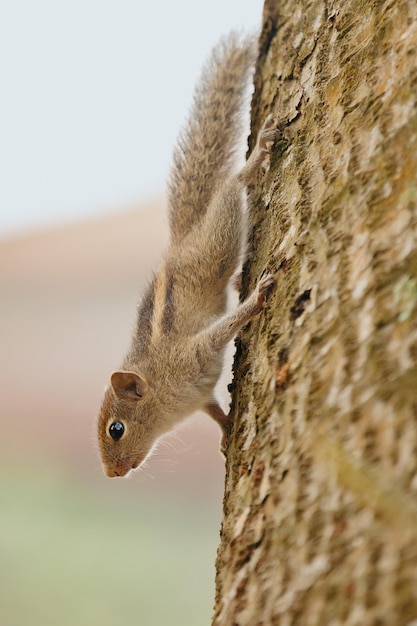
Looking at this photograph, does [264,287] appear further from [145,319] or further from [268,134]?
[145,319]

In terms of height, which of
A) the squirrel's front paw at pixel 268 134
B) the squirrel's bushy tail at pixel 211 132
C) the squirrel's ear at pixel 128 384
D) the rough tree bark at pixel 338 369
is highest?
the squirrel's bushy tail at pixel 211 132

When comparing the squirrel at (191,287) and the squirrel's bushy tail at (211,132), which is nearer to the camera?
the squirrel at (191,287)

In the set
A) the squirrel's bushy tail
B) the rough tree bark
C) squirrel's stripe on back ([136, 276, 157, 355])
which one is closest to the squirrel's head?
squirrel's stripe on back ([136, 276, 157, 355])

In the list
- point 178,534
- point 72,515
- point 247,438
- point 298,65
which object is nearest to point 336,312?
point 247,438

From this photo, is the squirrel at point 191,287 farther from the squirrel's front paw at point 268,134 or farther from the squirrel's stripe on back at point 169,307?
the squirrel's front paw at point 268,134

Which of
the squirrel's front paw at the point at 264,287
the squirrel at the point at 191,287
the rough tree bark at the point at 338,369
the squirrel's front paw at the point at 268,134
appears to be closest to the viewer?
the rough tree bark at the point at 338,369

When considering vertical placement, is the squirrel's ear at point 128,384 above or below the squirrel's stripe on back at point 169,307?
below

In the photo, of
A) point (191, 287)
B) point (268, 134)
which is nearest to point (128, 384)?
point (191, 287)

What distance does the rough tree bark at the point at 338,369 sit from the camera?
0.92 m

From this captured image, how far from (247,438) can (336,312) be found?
0.39m

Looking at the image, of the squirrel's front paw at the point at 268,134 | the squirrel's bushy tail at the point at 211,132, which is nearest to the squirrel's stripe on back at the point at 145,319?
the squirrel's bushy tail at the point at 211,132

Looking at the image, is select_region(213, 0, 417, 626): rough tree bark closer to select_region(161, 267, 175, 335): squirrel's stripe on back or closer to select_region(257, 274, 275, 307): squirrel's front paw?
select_region(257, 274, 275, 307): squirrel's front paw

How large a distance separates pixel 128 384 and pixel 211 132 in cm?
111

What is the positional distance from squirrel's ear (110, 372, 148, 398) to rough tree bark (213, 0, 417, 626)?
1.00 m
